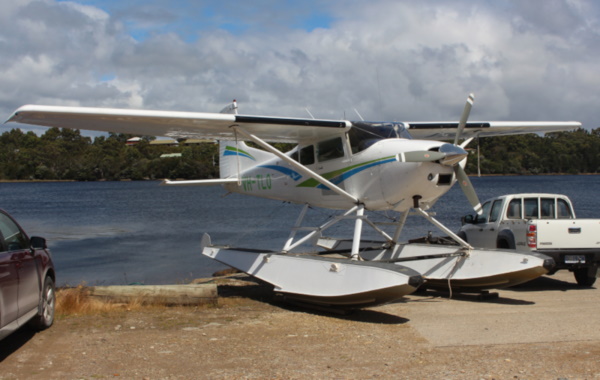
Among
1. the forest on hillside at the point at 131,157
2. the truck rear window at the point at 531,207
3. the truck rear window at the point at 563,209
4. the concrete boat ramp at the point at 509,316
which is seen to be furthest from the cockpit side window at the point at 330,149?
the forest on hillside at the point at 131,157

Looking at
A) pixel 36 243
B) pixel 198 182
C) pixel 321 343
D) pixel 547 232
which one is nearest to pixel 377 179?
pixel 547 232

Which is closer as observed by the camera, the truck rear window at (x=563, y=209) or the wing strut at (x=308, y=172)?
the wing strut at (x=308, y=172)

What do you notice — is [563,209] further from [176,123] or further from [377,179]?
[176,123]

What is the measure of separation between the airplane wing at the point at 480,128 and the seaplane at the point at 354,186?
36 mm

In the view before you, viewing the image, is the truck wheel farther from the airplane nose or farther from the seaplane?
the airplane nose

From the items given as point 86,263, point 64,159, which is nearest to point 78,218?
point 86,263

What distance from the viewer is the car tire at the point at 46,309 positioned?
6633 mm

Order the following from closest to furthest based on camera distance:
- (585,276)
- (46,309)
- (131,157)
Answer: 1. (46,309)
2. (585,276)
3. (131,157)

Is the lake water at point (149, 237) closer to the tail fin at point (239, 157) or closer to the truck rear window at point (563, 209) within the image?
the tail fin at point (239, 157)

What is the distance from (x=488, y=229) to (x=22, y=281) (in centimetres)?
859

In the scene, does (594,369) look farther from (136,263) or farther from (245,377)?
(136,263)

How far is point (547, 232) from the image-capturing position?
9.90 meters

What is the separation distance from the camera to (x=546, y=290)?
10.2 m

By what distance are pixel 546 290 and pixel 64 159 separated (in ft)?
396
